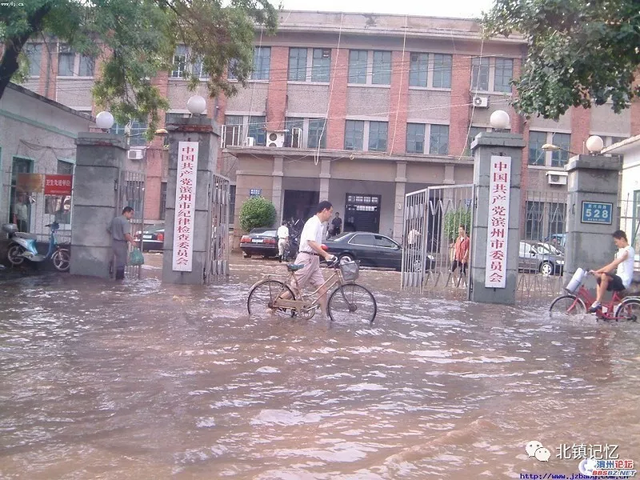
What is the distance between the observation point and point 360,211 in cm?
3347

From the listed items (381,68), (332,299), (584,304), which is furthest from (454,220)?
(381,68)

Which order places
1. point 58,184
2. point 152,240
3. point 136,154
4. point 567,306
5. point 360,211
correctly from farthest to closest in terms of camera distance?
1. point 360,211
2. point 136,154
3. point 152,240
4. point 58,184
5. point 567,306

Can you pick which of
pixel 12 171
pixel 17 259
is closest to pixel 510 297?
pixel 17 259

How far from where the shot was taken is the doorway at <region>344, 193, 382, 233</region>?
33406 millimetres

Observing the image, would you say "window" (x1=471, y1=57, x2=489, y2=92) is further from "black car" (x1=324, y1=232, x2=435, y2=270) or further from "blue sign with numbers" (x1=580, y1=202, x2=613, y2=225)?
"blue sign with numbers" (x1=580, y1=202, x2=613, y2=225)

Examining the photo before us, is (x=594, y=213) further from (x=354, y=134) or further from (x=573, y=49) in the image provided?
(x=354, y=134)

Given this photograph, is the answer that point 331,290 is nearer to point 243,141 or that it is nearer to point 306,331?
point 306,331

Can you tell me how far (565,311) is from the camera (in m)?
11.5

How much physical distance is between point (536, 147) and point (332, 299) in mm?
24469

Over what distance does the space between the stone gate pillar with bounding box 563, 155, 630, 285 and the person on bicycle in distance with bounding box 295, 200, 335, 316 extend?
586cm

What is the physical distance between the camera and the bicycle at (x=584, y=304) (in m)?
11.0

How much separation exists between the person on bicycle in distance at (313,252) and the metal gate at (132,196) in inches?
235

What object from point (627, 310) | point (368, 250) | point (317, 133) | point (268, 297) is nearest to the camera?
point (268, 297)

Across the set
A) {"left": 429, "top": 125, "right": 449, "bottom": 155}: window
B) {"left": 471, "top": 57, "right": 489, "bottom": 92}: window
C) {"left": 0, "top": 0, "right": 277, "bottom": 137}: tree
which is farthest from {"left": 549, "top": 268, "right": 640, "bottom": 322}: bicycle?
{"left": 471, "top": 57, "right": 489, "bottom": 92}: window
